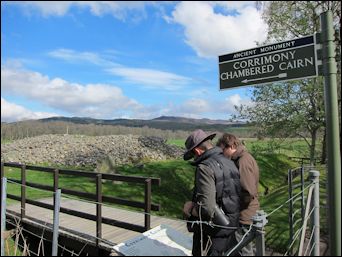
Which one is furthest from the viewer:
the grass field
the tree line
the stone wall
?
the tree line

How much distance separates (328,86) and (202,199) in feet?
4.84

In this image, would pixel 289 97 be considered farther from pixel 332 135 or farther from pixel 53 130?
pixel 53 130

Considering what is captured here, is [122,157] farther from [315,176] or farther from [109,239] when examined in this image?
[315,176]

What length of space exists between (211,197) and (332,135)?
1.23 meters

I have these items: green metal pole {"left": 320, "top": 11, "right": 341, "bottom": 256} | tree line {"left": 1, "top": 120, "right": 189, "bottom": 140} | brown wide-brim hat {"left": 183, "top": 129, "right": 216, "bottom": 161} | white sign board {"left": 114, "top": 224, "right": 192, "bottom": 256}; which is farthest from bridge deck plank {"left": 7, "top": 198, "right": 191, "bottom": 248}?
tree line {"left": 1, "top": 120, "right": 189, "bottom": 140}

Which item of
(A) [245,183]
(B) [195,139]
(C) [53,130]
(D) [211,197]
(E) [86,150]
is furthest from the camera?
(C) [53,130]

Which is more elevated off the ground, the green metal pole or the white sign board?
the green metal pole

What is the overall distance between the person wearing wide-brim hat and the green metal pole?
110 centimetres

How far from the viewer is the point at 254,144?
19203mm

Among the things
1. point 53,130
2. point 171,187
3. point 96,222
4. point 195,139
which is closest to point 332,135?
point 195,139

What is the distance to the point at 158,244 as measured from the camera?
10.0 feet

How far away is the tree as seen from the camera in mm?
16117

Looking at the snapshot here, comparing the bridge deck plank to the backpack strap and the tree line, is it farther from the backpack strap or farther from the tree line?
the tree line

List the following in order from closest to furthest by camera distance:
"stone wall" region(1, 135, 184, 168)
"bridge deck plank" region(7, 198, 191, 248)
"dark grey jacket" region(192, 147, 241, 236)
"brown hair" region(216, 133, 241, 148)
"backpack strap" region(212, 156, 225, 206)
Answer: "dark grey jacket" region(192, 147, 241, 236) → "backpack strap" region(212, 156, 225, 206) → "brown hair" region(216, 133, 241, 148) → "bridge deck plank" region(7, 198, 191, 248) → "stone wall" region(1, 135, 184, 168)
